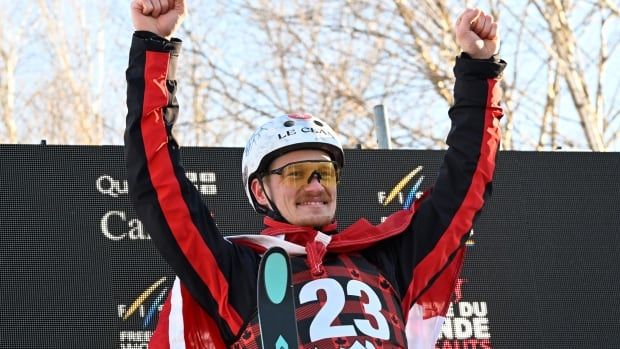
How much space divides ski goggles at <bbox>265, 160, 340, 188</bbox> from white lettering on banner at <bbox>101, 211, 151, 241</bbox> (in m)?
1.55

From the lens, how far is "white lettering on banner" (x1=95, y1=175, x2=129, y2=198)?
511cm

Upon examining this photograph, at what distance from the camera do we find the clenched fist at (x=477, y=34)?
11.9 feet

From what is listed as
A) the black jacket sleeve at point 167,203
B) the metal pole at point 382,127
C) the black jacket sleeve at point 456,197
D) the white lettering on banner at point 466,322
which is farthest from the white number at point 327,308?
the metal pole at point 382,127

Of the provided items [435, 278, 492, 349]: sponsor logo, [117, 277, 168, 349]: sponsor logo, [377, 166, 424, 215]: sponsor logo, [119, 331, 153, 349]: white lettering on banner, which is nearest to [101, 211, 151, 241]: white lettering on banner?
[117, 277, 168, 349]: sponsor logo

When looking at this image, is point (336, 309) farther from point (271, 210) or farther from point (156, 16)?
point (156, 16)

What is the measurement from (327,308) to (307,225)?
312mm

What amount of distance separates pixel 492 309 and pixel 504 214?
0.43 metres

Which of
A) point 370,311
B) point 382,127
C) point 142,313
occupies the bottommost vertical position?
point 370,311

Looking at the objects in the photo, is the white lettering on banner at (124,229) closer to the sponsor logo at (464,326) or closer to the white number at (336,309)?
the sponsor logo at (464,326)

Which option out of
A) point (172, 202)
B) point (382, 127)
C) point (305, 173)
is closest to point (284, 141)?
point (305, 173)

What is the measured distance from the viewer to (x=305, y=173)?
3.62 m

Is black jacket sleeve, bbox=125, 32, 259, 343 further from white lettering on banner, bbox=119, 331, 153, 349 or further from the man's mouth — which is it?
white lettering on banner, bbox=119, 331, 153, 349

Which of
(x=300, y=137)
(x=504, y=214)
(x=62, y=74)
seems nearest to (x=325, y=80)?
(x=62, y=74)

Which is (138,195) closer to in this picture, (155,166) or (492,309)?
(155,166)
